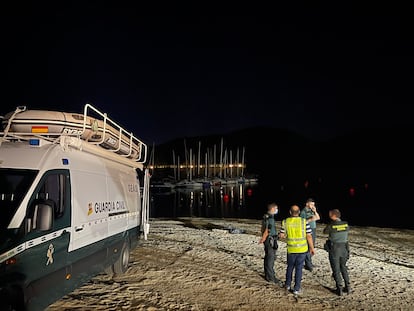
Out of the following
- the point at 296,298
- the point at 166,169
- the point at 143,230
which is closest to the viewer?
the point at 296,298

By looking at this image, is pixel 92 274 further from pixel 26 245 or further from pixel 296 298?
pixel 296 298

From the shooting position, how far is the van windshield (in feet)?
15.8

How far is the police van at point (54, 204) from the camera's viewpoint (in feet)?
15.8

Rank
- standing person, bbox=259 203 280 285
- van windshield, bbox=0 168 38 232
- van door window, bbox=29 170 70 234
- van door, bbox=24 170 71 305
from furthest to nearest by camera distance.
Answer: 1. standing person, bbox=259 203 280 285
2. van door window, bbox=29 170 70 234
3. van door, bbox=24 170 71 305
4. van windshield, bbox=0 168 38 232

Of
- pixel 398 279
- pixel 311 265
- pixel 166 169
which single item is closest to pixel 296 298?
pixel 311 265

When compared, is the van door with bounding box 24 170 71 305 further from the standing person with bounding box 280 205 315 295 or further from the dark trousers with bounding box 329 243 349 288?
the dark trousers with bounding box 329 243 349 288

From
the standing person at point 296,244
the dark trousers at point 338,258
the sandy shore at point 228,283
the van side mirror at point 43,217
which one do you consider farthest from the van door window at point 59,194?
the dark trousers at point 338,258

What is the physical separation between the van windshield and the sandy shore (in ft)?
9.28

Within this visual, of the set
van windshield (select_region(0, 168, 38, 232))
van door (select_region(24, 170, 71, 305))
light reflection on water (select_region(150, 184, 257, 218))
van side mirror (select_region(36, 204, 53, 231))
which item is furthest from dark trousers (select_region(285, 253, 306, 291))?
light reflection on water (select_region(150, 184, 257, 218))

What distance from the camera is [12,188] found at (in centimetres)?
529

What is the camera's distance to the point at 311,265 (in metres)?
10.4

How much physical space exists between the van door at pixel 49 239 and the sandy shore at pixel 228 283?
1.65m

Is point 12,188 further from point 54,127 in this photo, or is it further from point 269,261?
point 269,261

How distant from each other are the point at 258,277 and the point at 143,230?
12.2 ft
